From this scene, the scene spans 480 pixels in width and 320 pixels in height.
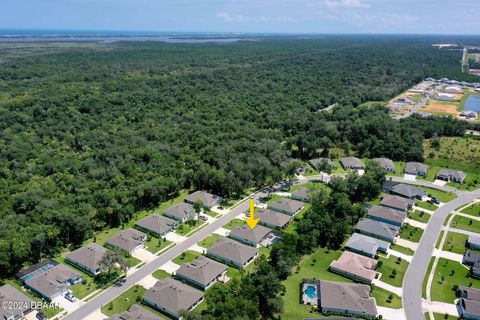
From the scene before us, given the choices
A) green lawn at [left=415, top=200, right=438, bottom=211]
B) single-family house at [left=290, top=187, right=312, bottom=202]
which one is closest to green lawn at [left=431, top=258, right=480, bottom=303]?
green lawn at [left=415, top=200, right=438, bottom=211]

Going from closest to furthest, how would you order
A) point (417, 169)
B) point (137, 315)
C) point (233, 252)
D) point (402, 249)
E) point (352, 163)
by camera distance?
point (137, 315) → point (233, 252) → point (402, 249) → point (417, 169) → point (352, 163)

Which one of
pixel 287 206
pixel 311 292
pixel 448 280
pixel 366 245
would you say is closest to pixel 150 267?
pixel 311 292

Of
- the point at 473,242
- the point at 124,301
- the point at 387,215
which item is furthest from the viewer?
the point at 387,215

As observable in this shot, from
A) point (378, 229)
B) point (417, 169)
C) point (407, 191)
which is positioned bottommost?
point (378, 229)

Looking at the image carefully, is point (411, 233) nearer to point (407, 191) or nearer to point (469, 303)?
point (407, 191)

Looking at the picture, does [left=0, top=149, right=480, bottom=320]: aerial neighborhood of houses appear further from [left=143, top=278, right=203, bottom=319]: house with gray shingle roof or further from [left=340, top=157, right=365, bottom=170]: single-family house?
[left=340, top=157, right=365, bottom=170]: single-family house

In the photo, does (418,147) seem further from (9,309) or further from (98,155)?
(9,309)

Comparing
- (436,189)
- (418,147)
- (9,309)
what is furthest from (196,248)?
(418,147)

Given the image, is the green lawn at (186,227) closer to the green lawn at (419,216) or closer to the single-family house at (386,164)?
the green lawn at (419,216)
